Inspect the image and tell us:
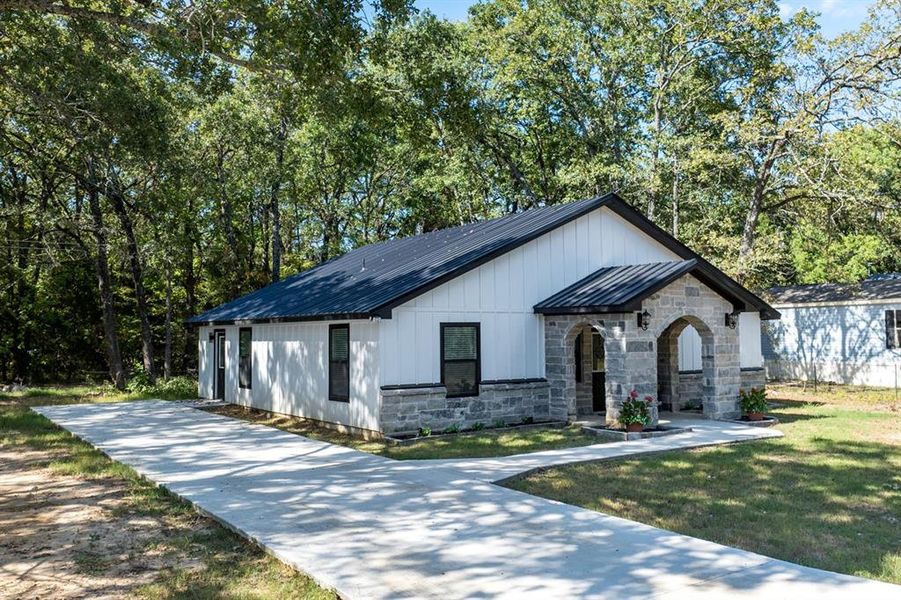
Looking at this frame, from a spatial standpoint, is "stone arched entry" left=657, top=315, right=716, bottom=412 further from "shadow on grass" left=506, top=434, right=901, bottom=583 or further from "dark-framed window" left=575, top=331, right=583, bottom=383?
"shadow on grass" left=506, top=434, right=901, bottom=583

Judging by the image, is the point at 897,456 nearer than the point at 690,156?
Yes

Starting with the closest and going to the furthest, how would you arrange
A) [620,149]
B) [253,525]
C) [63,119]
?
[253,525], [63,119], [620,149]

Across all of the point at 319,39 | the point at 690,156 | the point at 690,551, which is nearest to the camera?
the point at 690,551

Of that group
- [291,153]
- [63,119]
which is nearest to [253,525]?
[63,119]

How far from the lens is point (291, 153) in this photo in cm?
2848

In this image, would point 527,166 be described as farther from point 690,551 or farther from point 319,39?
point 690,551

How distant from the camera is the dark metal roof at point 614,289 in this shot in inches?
492

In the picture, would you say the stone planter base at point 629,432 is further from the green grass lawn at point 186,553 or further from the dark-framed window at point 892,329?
the dark-framed window at point 892,329

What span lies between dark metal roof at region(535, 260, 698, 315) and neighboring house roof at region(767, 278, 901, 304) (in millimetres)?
14079

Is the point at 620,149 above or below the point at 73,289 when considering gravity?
above

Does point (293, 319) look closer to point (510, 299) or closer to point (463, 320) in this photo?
point (463, 320)

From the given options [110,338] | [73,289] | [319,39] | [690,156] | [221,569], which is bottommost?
[221,569]

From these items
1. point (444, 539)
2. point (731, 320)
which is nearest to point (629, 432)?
point (731, 320)

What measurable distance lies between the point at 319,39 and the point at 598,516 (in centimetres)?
720
